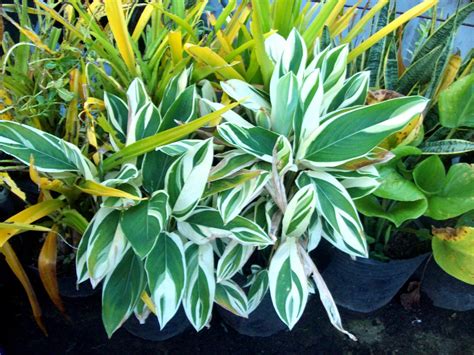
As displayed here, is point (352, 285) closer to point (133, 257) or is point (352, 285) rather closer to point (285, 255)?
point (285, 255)

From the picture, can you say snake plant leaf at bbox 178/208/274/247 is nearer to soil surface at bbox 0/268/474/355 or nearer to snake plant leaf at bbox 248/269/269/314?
snake plant leaf at bbox 248/269/269/314

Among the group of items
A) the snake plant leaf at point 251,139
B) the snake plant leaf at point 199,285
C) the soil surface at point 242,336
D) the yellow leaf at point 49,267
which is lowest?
the soil surface at point 242,336

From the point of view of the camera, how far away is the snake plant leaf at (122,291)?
87cm

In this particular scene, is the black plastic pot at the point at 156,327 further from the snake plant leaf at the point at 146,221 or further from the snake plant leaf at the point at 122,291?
the snake plant leaf at the point at 146,221

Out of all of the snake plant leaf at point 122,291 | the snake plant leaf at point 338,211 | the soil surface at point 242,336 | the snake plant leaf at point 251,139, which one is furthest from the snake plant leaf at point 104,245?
the soil surface at point 242,336

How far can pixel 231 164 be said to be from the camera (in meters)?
0.94

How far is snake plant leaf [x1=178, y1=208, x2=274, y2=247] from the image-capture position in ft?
2.89

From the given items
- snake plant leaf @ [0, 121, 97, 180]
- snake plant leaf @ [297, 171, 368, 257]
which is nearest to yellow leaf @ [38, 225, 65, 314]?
snake plant leaf @ [0, 121, 97, 180]

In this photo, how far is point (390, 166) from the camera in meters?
1.03

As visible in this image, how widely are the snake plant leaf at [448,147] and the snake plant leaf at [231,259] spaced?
1.49 feet

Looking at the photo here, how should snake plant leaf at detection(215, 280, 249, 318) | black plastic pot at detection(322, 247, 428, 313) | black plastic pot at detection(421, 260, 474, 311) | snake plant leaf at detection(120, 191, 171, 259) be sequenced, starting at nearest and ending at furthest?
snake plant leaf at detection(120, 191, 171, 259) → snake plant leaf at detection(215, 280, 249, 318) → black plastic pot at detection(322, 247, 428, 313) → black plastic pot at detection(421, 260, 474, 311)

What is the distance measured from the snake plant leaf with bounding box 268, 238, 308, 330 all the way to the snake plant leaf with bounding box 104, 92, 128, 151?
389mm

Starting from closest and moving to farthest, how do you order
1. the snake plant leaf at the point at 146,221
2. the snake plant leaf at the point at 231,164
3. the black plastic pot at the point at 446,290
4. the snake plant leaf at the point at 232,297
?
the snake plant leaf at the point at 146,221 → the snake plant leaf at the point at 231,164 → the snake plant leaf at the point at 232,297 → the black plastic pot at the point at 446,290

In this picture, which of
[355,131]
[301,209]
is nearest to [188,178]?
[301,209]
